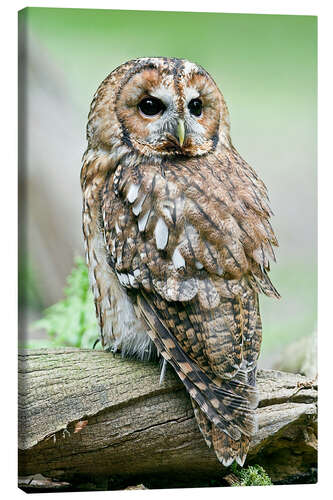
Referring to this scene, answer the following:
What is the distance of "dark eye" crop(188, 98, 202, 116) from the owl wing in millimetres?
276

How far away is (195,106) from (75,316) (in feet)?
5.85

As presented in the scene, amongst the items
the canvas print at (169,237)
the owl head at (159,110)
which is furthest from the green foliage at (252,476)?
the owl head at (159,110)

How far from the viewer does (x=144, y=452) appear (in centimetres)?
448

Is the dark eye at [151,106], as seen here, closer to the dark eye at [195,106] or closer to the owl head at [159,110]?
the owl head at [159,110]

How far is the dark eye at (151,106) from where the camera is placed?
422 centimetres

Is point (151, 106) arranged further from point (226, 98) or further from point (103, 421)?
point (103, 421)

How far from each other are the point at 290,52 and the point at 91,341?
225 centimetres

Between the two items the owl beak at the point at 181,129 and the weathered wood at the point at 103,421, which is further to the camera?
the weathered wood at the point at 103,421

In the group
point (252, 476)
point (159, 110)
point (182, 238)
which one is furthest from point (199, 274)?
point (252, 476)

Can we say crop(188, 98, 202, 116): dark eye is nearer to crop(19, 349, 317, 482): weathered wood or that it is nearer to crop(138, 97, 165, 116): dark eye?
crop(138, 97, 165, 116): dark eye

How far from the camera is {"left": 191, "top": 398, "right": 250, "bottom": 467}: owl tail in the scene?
169 inches

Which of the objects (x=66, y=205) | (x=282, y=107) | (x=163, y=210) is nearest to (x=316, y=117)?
(x=282, y=107)

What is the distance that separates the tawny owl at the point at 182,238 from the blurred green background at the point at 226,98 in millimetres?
201

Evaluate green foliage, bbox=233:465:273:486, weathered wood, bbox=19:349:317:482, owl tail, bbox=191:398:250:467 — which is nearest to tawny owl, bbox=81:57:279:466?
owl tail, bbox=191:398:250:467
